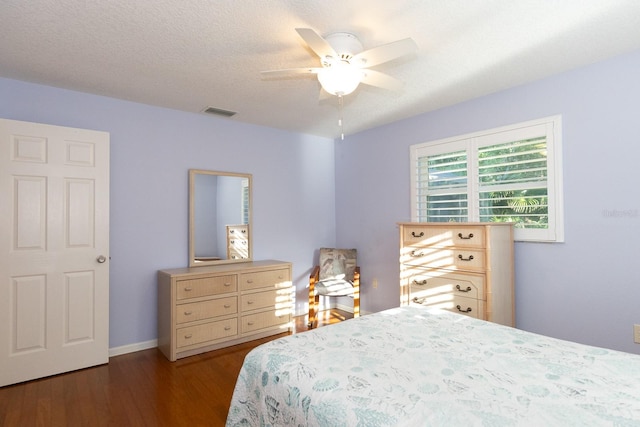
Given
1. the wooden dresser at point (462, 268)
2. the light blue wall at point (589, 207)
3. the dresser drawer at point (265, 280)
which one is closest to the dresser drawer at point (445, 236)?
the wooden dresser at point (462, 268)

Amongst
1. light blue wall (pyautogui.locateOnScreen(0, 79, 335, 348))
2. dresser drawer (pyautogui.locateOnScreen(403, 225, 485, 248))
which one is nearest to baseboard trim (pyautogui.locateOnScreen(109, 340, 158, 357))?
light blue wall (pyautogui.locateOnScreen(0, 79, 335, 348))

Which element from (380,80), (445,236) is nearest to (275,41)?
(380,80)

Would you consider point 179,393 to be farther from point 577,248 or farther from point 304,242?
point 577,248

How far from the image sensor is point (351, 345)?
1.54 m

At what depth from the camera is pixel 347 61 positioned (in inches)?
77.0

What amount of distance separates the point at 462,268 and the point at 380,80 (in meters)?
1.59

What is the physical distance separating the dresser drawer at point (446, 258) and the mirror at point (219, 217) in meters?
1.85

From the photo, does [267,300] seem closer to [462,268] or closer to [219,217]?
[219,217]

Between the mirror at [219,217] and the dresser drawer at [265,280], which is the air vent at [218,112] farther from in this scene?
the dresser drawer at [265,280]

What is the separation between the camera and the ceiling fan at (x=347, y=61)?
1806mm

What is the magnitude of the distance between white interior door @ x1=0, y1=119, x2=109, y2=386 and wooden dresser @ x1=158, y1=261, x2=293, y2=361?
55cm

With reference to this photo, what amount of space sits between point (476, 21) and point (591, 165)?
4.71 ft

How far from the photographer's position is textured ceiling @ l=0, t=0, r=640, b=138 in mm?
1838

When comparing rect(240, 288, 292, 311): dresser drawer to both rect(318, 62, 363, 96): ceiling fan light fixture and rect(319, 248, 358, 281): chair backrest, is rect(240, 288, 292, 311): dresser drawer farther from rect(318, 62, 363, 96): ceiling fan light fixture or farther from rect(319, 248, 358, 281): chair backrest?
rect(318, 62, 363, 96): ceiling fan light fixture
